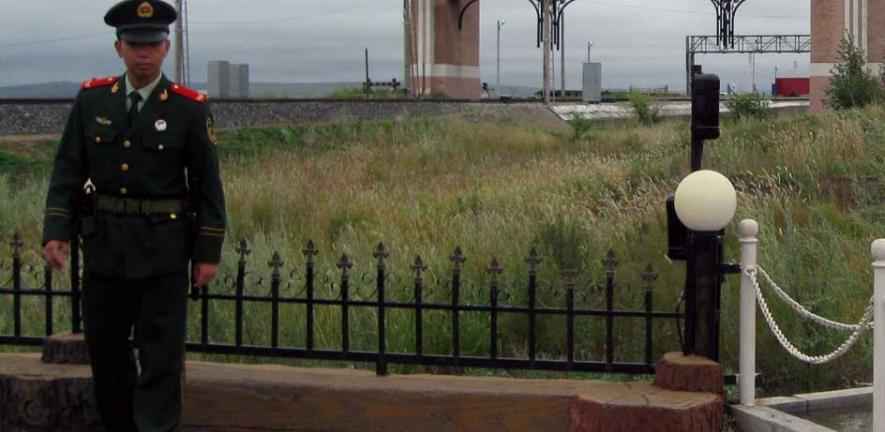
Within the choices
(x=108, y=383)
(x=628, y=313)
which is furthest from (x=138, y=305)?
(x=628, y=313)

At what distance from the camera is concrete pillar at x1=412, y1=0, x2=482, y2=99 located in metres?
52.6

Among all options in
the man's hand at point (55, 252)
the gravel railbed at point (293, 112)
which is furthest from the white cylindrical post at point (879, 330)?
the gravel railbed at point (293, 112)

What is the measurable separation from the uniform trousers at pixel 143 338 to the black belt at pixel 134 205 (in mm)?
296

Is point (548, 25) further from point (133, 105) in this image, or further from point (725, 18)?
point (133, 105)

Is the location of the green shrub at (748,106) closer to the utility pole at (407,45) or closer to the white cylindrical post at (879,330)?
the utility pole at (407,45)

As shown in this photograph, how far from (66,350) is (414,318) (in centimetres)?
235

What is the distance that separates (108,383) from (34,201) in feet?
39.1

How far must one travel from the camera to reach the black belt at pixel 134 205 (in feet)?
17.3

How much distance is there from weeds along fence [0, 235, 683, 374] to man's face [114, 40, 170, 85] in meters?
1.12

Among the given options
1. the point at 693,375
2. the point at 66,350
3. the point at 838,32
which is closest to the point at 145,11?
the point at 66,350

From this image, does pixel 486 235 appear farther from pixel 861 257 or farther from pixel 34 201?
pixel 34 201

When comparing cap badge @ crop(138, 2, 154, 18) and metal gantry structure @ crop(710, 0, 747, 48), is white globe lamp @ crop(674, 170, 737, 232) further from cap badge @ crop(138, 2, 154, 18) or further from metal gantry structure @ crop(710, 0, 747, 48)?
metal gantry structure @ crop(710, 0, 747, 48)

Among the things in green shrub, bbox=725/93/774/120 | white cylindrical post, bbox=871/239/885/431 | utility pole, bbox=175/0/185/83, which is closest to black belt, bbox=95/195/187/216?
white cylindrical post, bbox=871/239/885/431

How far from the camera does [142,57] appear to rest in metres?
5.25
